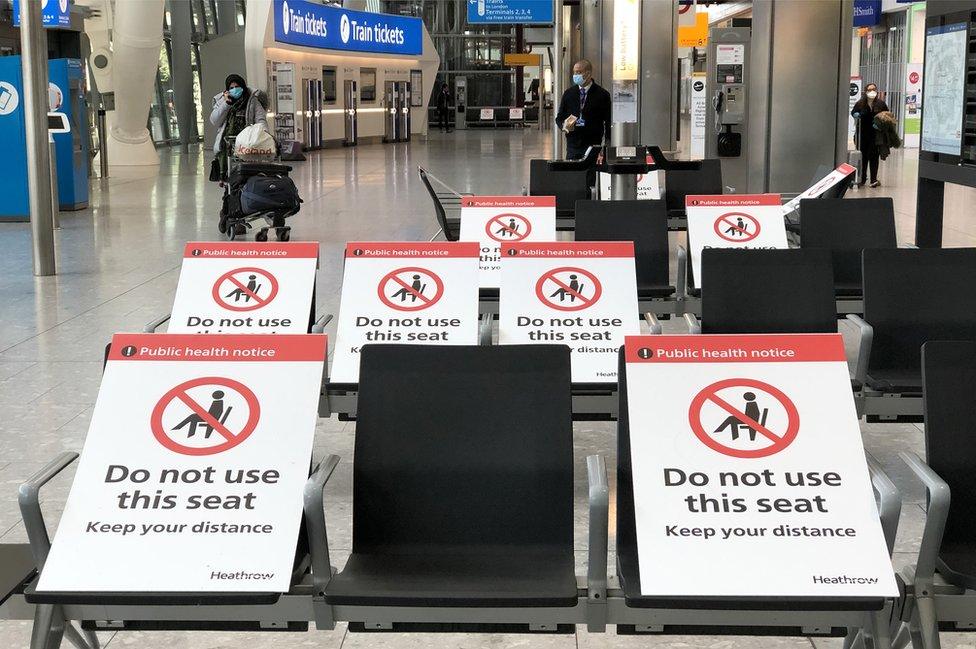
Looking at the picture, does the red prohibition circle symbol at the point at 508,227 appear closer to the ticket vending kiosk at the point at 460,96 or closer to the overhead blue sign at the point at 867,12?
the overhead blue sign at the point at 867,12

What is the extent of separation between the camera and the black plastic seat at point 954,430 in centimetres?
286

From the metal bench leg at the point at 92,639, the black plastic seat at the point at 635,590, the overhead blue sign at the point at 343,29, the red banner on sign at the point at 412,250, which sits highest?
the overhead blue sign at the point at 343,29

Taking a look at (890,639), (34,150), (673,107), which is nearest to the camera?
(890,639)

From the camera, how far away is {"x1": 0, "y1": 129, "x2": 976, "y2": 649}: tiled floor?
3.28 m

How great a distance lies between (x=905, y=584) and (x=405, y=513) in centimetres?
118

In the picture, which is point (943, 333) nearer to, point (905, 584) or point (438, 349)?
point (905, 584)

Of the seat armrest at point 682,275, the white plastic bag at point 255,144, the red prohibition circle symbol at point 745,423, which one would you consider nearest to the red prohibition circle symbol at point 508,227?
the seat armrest at point 682,275

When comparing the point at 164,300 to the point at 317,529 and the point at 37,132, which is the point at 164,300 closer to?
the point at 37,132

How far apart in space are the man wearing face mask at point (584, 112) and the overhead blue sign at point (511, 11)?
54.1 feet

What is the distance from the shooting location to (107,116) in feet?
72.3

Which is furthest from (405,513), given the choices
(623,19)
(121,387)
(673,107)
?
(673,107)

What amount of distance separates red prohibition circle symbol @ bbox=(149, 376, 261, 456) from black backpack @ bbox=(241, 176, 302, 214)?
8111mm

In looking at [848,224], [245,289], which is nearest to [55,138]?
[245,289]

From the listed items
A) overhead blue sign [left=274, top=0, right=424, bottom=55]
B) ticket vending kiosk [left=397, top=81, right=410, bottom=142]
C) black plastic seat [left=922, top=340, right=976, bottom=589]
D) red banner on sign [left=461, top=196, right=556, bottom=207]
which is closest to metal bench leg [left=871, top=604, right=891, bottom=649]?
black plastic seat [left=922, top=340, right=976, bottom=589]
